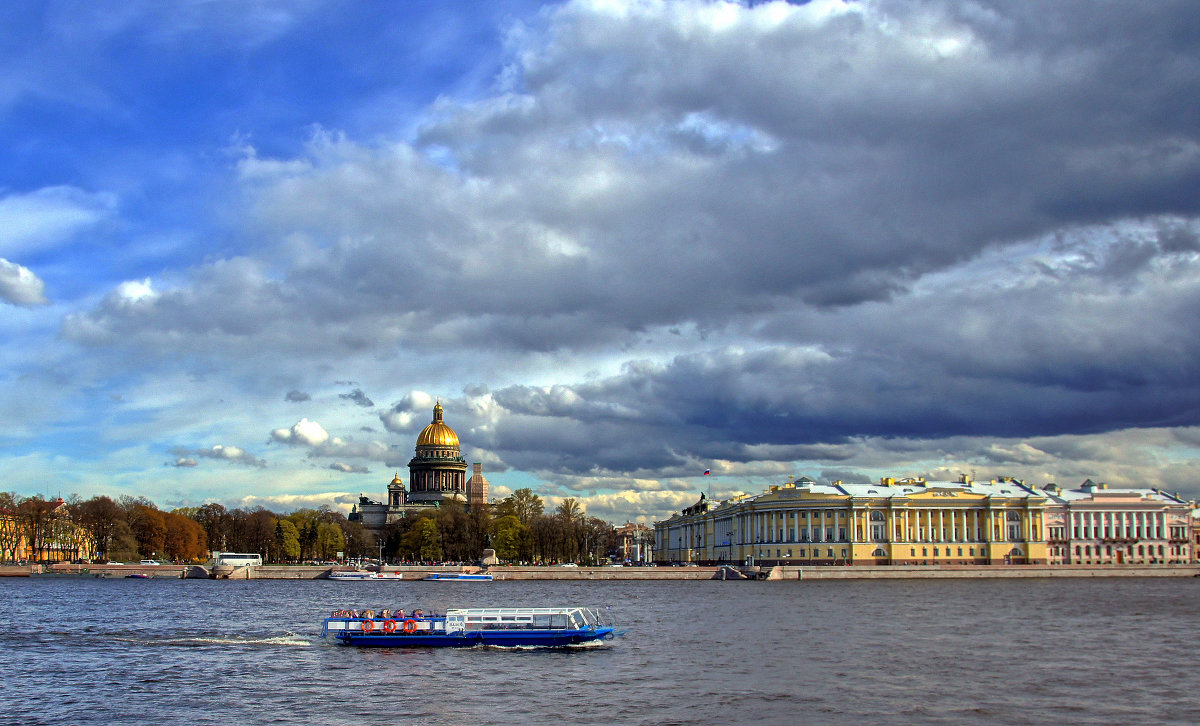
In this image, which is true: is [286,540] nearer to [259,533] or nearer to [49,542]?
[259,533]

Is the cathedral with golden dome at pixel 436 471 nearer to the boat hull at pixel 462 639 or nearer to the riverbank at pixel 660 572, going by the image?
the riverbank at pixel 660 572

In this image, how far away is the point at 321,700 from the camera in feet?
99.6

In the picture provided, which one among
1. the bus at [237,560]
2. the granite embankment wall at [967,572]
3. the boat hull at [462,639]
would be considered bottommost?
the granite embankment wall at [967,572]

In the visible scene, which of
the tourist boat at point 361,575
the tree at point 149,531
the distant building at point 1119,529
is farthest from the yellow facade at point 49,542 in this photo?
the distant building at point 1119,529

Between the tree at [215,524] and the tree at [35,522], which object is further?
the tree at [215,524]

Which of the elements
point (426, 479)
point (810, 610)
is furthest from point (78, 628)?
point (426, 479)

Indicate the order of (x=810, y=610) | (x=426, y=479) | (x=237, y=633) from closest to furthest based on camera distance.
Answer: (x=237, y=633) < (x=810, y=610) < (x=426, y=479)

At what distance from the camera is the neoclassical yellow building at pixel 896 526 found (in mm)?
130250

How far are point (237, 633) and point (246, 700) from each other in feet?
62.7

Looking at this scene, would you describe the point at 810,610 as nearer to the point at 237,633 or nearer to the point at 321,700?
the point at 237,633

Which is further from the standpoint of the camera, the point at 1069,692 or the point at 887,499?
the point at 887,499

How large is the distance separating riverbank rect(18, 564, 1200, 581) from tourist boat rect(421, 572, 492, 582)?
4.14 ft

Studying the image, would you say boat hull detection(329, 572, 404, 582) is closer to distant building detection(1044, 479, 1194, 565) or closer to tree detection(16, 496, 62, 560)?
tree detection(16, 496, 62, 560)

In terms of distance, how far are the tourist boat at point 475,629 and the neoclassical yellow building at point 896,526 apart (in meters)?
92.0
